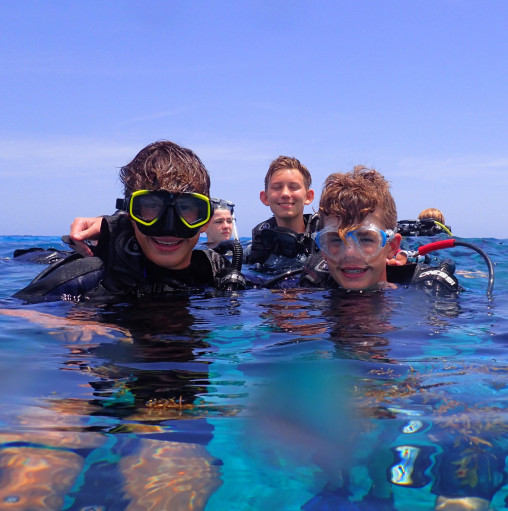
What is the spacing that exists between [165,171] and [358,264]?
1442 millimetres

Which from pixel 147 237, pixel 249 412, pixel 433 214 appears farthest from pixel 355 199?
pixel 433 214

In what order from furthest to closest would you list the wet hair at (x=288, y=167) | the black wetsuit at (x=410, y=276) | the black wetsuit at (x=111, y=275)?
1. the wet hair at (x=288, y=167)
2. the black wetsuit at (x=410, y=276)
3. the black wetsuit at (x=111, y=275)

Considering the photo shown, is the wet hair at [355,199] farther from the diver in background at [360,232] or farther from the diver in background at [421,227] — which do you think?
the diver in background at [421,227]

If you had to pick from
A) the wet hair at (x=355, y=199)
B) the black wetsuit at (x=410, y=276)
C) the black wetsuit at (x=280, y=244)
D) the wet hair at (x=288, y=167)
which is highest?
the wet hair at (x=288, y=167)

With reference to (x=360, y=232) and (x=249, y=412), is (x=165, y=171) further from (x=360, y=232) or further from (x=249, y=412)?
(x=249, y=412)

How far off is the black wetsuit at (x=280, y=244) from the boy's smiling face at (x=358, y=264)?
2588 mm

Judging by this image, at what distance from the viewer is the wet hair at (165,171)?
143 inches

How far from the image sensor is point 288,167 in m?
7.36

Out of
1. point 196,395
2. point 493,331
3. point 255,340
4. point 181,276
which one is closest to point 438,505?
point 196,395

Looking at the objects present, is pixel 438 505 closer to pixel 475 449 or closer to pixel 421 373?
pixel 475 449

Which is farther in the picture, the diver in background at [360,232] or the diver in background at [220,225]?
the diver in background at [220,225]

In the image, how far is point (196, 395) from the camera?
82.5 inches

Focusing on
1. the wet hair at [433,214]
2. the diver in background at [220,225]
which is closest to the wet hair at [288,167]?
the diver in background at [220,225]

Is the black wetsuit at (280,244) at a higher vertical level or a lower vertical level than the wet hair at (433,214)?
lower
